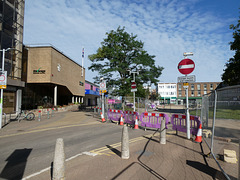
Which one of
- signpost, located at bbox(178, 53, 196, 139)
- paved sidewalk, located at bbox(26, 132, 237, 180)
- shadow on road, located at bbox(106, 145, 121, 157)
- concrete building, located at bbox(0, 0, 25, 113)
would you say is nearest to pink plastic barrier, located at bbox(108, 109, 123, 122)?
signpost, located at bbox(178, 53, 196, 139)

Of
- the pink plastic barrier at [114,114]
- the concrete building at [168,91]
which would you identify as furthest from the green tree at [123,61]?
the concrete building at [168,91]

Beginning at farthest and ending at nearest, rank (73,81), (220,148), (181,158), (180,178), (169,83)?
(169,83) → (73,81) → (220,148) → (181,158) → (180,178)

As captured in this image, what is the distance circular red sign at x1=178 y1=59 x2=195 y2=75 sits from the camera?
26.2ft

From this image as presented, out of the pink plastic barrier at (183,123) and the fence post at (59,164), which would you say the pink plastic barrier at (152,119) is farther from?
the fence post at (59,164)

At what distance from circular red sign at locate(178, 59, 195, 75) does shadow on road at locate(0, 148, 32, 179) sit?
7387mm

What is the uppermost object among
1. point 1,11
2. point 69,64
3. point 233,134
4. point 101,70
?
point 1,11

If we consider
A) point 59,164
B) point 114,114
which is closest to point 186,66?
point 59,164

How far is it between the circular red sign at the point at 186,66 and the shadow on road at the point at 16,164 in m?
7.39

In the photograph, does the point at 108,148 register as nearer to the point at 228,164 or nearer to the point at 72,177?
the point at 72,177

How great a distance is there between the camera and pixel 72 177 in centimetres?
412

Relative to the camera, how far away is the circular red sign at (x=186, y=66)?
798 centimetres

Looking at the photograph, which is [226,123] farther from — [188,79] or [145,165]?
[145,165]

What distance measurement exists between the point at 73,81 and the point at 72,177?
34.7m

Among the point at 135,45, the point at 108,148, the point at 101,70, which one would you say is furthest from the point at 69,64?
the point at 108,148
